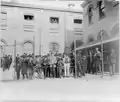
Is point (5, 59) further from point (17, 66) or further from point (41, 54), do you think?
point (41, 54)

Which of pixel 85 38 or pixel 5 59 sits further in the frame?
pixel 85 38

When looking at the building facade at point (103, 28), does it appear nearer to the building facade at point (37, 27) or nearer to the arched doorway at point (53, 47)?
the building facade at point (37, 27)

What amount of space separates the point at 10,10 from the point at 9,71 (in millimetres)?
1085

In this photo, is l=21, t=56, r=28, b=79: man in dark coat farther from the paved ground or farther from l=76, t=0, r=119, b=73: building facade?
l=76, t=0, r=119, b=73: building facade

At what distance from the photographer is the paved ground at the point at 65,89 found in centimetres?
343

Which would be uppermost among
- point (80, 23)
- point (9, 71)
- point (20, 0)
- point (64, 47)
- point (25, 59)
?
point (20, 0)

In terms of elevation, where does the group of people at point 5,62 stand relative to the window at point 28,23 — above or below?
A: below

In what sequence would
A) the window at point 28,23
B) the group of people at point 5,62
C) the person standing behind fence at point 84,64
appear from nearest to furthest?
the group of people at point 5,62 → the window at point 28,23 → the person standing behind fence at point 84,64

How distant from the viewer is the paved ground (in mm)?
3428

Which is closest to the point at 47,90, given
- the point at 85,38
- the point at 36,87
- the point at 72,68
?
the point at 36,87

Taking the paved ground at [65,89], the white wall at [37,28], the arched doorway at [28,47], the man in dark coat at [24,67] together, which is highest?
the white wall at [37,28]

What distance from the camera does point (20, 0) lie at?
3494mm

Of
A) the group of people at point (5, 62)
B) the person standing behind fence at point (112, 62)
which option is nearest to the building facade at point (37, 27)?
the group of people at point (5, 62)

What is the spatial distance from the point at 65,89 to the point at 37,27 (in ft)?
4.12
